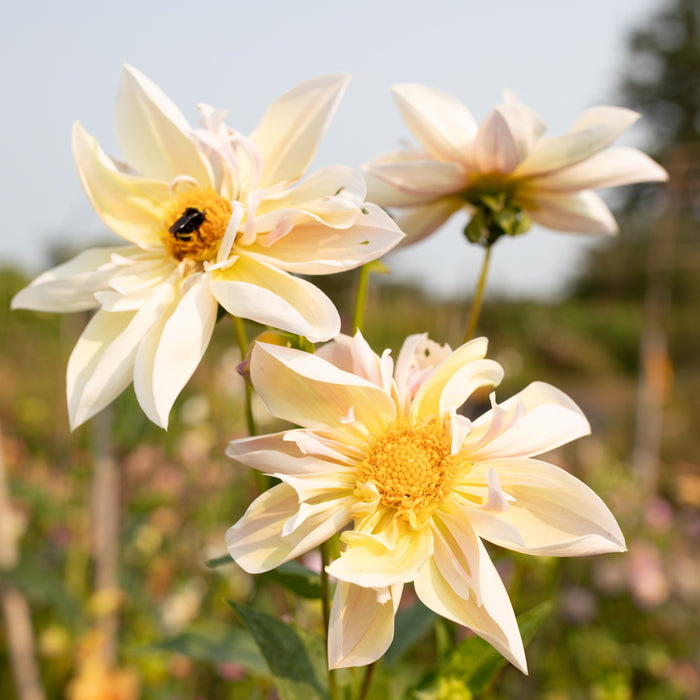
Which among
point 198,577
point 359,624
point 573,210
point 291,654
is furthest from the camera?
point 198,577

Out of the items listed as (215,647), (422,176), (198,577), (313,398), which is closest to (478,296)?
(422,176)

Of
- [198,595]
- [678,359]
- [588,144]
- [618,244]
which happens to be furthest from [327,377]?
[618,244]

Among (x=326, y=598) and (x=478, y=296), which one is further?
(x=478, y=296)

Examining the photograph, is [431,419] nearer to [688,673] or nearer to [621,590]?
[688,673]

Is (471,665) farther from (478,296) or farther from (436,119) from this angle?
(436,119)

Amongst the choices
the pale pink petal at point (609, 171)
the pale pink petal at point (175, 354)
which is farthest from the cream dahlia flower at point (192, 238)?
the pale pink petal at point (609, 171)

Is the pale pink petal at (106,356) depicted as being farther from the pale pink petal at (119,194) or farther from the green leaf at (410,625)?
the green leaf at (410,625)

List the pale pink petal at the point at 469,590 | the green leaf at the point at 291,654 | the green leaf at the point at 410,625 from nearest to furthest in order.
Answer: the pale pink petal at the point at 469,590 → the green leaf at the point at 291,654 → the green leaf at the point at 410,625
